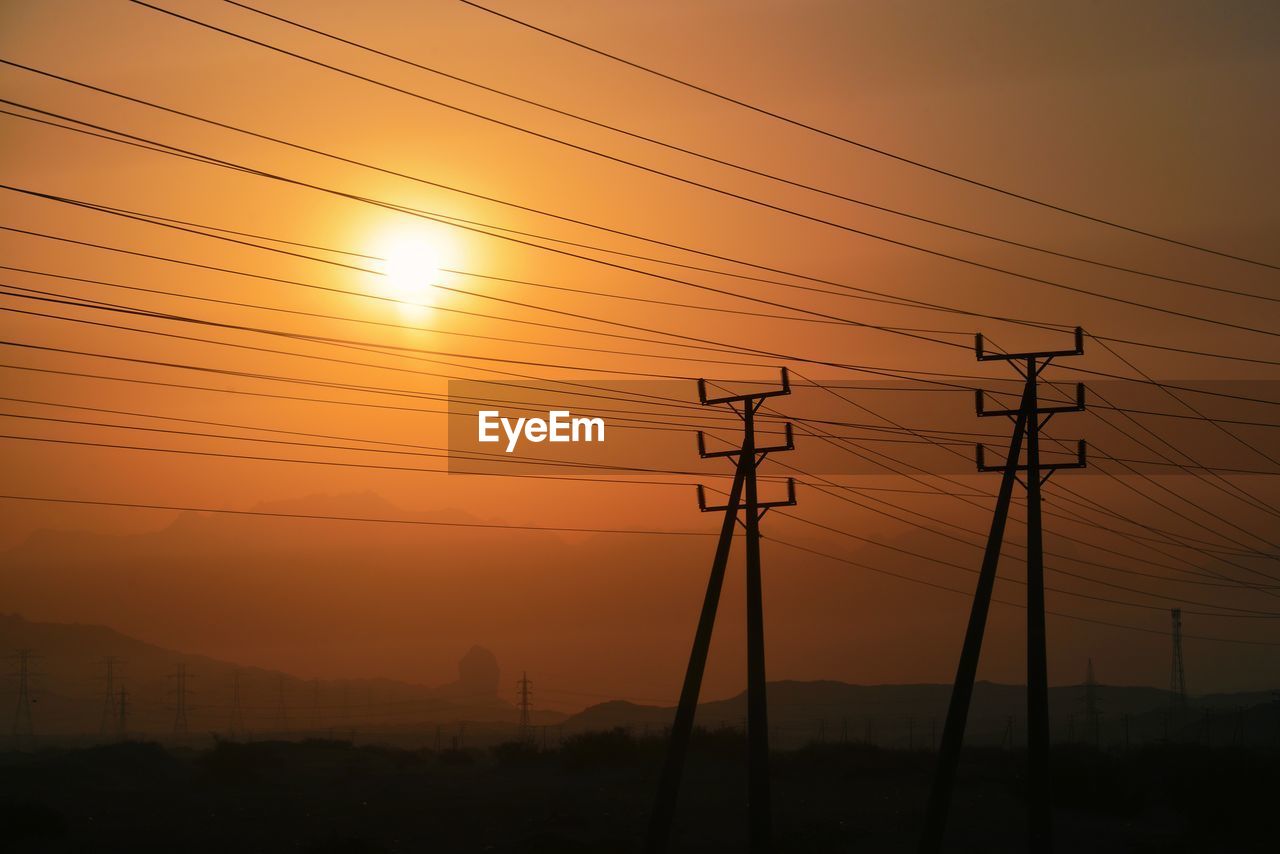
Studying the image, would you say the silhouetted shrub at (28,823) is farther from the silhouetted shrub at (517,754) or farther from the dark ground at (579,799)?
the silhouetted shrub at (517,754)

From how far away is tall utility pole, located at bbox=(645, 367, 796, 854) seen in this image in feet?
112

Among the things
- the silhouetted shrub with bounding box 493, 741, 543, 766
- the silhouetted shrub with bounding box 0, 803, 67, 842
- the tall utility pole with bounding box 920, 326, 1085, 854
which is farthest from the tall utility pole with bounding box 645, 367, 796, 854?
the silhouetted shrub with bounding box 493, 741, 543, 766

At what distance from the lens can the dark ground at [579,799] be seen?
5125 centimetres

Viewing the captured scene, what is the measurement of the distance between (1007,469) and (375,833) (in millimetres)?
28184

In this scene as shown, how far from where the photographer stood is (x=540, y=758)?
263ft

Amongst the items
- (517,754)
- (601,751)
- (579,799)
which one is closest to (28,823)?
(579,799)

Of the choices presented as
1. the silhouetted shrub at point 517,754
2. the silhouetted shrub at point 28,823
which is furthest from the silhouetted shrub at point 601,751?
the silhouetted shrub at point 28,823

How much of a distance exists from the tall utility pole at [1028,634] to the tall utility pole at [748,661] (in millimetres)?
4807

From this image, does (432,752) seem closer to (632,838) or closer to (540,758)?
(540,758)

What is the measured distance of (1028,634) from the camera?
43094 mm

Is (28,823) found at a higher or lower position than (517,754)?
higher

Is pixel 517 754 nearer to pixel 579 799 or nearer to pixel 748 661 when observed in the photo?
pixel 579 799

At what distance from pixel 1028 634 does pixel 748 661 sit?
864 cm

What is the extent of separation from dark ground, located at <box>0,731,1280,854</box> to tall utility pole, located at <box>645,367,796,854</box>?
904cm
